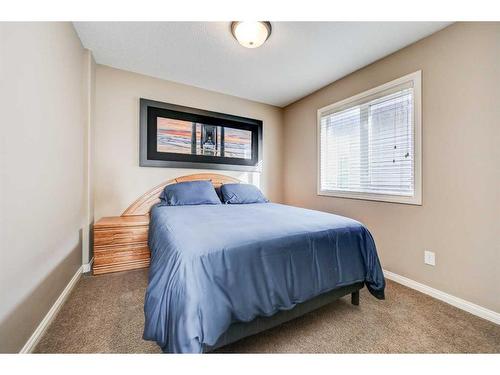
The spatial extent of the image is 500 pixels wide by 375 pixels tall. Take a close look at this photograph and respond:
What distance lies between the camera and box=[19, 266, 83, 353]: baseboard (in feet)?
3.88

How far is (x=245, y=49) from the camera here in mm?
2172

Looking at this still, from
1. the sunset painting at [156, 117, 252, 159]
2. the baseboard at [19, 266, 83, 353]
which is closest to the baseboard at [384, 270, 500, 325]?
the sunset painting at [156, 117, 252, 159]

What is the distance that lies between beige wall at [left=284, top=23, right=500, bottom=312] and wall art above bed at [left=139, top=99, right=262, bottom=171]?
1943 millimetres

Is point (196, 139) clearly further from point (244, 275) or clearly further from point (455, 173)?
point (455, 173)

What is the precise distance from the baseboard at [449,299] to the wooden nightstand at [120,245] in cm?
A: 270

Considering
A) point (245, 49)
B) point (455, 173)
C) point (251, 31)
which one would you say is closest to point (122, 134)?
point (245, 49)

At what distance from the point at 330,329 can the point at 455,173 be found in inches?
63.9

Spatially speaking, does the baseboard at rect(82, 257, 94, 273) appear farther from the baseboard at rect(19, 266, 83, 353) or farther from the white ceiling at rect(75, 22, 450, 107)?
the white ceiling at rect(75, 22, 450, 107)

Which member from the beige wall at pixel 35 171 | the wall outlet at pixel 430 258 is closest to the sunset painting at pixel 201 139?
the beige wall at pixel 35 171
